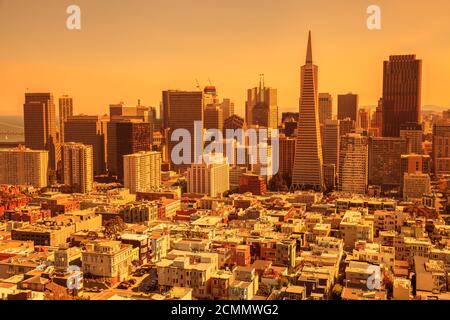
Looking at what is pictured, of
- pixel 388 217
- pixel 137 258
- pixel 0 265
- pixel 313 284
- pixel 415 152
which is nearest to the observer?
pixel 313 284

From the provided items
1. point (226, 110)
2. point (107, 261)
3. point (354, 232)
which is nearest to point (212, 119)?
point (226, 110)

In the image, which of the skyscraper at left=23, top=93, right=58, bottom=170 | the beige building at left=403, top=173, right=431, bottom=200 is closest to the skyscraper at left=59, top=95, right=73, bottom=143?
the skyscraper at left=23, top=93, right=58, bottom=170

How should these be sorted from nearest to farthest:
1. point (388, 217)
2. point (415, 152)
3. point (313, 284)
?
point (313, 284)
point (388, 217)
point (415, 152)

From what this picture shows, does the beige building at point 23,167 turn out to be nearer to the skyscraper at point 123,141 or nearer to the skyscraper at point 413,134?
the skyscraper at point 123,141

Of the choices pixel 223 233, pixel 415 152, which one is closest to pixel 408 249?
pixel 223 233
